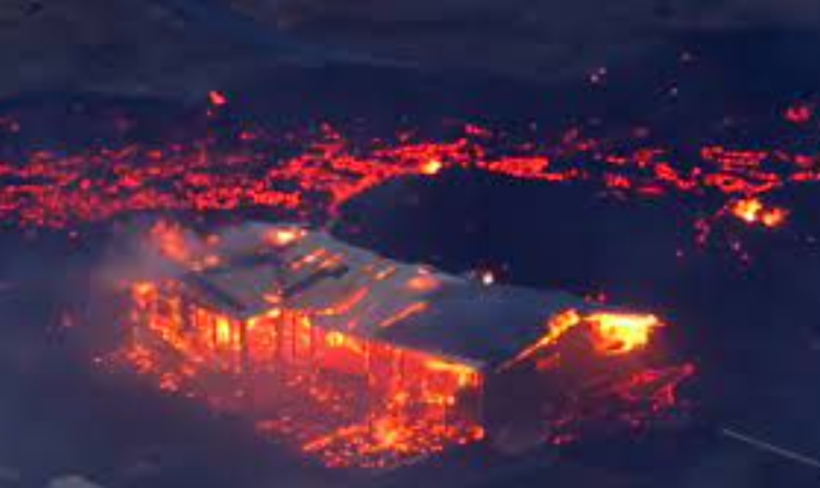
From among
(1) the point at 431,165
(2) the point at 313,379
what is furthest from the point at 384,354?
(1) the point at 431,165

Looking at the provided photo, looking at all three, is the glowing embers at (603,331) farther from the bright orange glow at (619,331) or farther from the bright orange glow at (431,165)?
the bright orange glow at (431,165)


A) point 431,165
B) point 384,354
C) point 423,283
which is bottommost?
point 384,354

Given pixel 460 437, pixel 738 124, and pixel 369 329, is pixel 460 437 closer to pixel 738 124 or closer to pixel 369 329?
pixel 369 329

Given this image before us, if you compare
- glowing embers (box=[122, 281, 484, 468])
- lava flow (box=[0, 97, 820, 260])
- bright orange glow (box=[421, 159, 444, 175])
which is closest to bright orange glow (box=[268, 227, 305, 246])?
glowing embers (box=[122, 281, 484, 468])

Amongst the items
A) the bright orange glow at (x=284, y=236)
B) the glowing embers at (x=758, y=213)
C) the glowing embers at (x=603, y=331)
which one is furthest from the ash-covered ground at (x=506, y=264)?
the bright orange glow at (x=284, y=236)

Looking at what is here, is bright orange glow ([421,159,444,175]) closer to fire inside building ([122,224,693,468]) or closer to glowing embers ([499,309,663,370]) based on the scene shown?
fire inside building ([122,224,693,468])

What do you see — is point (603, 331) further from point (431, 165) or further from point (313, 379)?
point (431, 165)
